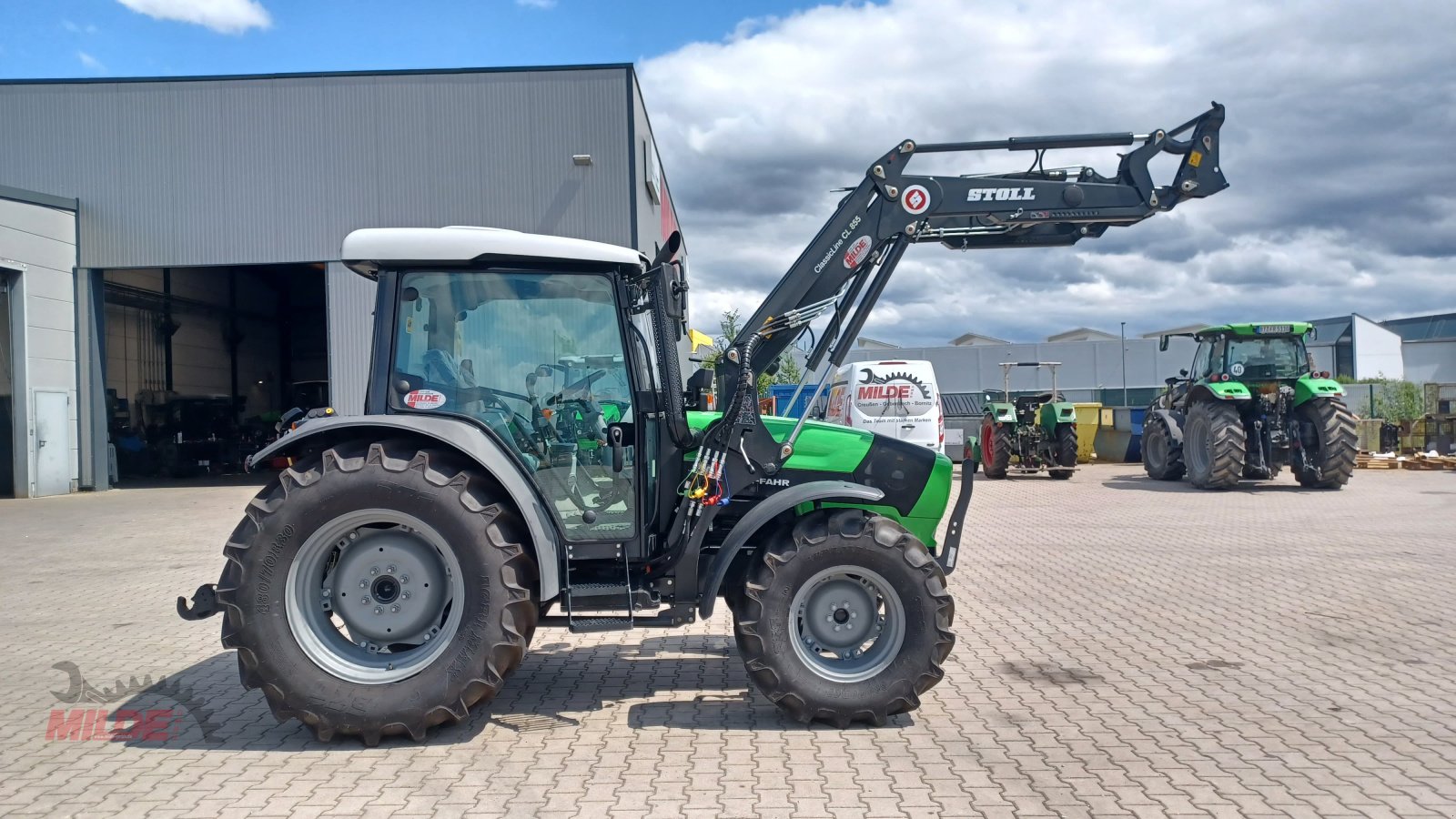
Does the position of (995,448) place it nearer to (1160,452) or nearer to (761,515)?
(1160,452)

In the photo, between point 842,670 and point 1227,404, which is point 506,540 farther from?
point 1227,404

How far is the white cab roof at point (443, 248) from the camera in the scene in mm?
4781

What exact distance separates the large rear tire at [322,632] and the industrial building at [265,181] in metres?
14.7

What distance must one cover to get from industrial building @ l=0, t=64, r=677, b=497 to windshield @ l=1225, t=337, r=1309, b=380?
11.0 meters

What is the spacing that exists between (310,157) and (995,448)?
14765mm

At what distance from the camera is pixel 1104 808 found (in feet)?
12.5

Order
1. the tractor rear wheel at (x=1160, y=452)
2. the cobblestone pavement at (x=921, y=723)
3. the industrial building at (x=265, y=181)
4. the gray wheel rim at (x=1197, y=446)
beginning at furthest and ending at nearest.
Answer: the industrial building at (x=265, y=181) < the tractor rear wheel at (x=1160, y=452) < the gray wheel rim at (x=1197, y=446) < the cobblestone pavement at (x=921, y=723)

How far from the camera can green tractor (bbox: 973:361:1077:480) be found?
19578mm

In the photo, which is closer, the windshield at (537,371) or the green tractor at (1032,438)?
Result: the windshield at (537,371)

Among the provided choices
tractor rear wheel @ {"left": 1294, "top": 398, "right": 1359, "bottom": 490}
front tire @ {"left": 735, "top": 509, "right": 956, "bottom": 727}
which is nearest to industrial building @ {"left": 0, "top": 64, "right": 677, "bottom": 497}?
tractor rear wheel @ {"left": 1294, "top": 398, "right": 1359, "bottom": 490}

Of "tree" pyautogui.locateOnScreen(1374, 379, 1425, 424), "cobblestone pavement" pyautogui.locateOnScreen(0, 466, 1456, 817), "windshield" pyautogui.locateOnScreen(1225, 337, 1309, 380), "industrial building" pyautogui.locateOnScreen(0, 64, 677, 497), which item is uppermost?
"industrial building" pyautogui.locateOnScreen(0, 64, 677, 497)

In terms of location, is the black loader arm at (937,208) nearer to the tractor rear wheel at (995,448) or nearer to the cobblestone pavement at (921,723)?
the cobblestone pavement at (921,723)

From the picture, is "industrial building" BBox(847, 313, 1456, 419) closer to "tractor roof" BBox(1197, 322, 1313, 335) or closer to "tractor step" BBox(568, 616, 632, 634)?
"tractor roof" BBox(1197, 322, 1313, 335)

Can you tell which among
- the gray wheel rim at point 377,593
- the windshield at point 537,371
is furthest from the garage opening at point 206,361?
the gray wheel rim at point 377,593
